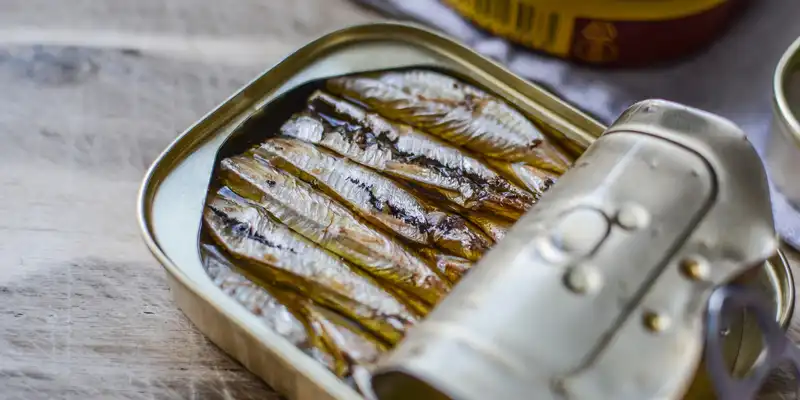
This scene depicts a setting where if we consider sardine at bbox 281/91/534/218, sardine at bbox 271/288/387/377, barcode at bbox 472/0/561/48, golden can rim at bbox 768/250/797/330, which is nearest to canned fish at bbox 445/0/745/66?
barcode at bbox 472/0/561/48

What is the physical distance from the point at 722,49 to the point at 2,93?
2.96 feet

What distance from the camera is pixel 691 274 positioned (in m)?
0.57

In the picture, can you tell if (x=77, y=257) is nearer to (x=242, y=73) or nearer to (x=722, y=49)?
(x=242, y=73)

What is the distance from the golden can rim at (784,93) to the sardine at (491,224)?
0.94 ft

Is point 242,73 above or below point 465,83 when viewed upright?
below

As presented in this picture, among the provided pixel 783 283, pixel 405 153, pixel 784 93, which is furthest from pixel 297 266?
pixel 784 93

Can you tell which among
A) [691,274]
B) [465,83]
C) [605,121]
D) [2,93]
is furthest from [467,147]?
[2,93]

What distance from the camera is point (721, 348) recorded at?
56cm

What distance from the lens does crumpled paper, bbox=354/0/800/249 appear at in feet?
3.22

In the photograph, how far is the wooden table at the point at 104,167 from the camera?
78cm

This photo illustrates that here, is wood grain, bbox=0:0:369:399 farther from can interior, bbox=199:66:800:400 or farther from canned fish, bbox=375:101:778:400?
canned fish, bbox=375:101:778:400

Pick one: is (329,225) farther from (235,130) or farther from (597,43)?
(597,43)

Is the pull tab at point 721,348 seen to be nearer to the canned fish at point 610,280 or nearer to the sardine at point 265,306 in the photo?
the canned fish at point 610,280

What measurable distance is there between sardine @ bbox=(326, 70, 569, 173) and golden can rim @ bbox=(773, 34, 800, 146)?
21 cm
